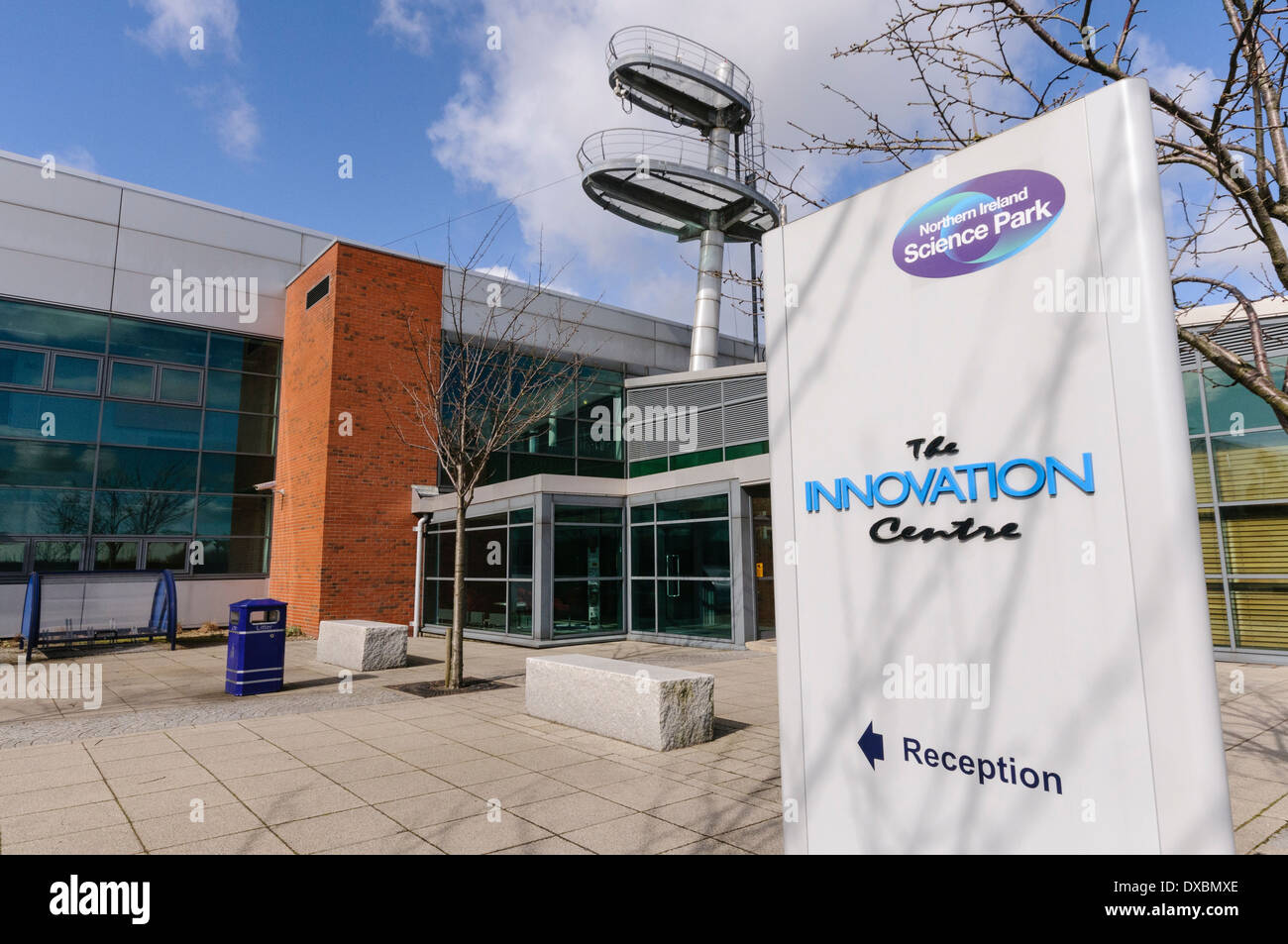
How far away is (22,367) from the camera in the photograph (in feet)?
56.4

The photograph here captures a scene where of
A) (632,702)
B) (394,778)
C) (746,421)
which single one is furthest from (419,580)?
(394,778)

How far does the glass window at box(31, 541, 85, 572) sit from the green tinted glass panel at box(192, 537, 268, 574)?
2.35 m

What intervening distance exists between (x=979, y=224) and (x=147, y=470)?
20375 mm

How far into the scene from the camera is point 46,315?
17.5 metres

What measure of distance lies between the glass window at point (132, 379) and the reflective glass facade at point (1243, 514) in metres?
22.6

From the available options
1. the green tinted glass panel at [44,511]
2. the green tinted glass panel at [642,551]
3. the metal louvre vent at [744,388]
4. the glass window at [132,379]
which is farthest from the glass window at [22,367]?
the metal louvre vent at [744,388]

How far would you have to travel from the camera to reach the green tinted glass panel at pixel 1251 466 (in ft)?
42.7

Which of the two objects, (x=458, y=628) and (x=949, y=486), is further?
(x=458, y=628)

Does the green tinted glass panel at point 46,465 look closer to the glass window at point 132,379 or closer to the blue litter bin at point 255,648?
the glass window at point 132,379

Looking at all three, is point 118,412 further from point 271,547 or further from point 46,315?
point 271,547

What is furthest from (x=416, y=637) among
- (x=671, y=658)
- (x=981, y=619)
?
(x=981, y=619)

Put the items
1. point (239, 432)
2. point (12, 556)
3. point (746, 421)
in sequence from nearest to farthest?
point (12, 556) < point (746, 421) < point (239, 432)

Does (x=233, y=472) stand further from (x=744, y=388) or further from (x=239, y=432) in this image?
(x=744, y=388)
